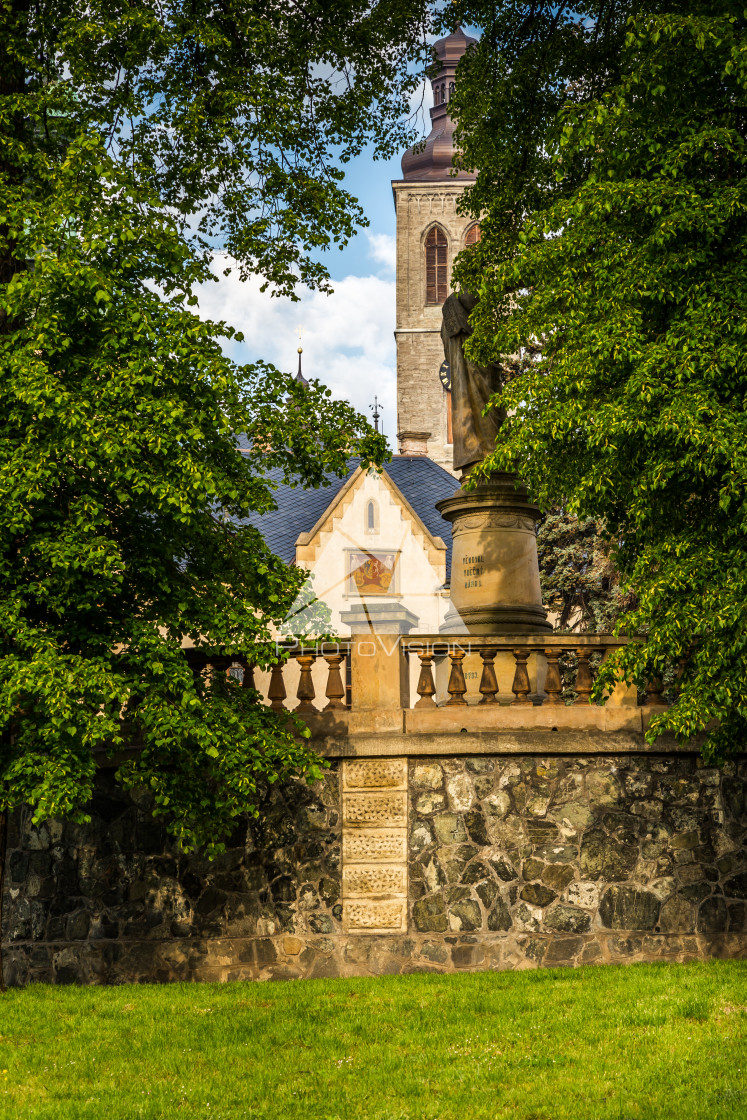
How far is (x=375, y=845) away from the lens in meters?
10.0

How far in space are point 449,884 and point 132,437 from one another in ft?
16.5

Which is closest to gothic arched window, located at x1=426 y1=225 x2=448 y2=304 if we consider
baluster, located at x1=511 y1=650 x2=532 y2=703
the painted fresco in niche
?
the painted fresco in niche

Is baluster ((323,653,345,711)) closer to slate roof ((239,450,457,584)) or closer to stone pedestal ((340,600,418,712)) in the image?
stone pedestal ((340,600,418,712))

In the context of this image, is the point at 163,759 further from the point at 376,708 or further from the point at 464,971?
the point at 464,971

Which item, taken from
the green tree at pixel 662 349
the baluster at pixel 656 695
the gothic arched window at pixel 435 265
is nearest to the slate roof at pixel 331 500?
the gothic arched window at pixel 435 265

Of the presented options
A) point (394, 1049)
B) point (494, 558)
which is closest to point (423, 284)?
point (494, 558)

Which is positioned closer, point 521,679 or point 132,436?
point 132,436

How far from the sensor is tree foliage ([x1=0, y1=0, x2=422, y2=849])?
7.73m

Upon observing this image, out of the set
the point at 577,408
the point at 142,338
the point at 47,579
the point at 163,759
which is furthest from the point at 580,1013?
the point at 142,338

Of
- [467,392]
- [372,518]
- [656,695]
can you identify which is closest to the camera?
[656,695]

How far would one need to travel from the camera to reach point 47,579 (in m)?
7.99

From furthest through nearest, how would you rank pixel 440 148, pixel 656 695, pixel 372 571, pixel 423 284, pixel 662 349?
pixel 440 148 → pixel 423 284 → pixel 372 571 → pixel 656 695 → pixel 662 349

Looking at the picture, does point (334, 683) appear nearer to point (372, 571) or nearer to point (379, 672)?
point (379, 672)

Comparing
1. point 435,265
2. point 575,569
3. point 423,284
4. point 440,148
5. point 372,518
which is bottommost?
point 575,569
